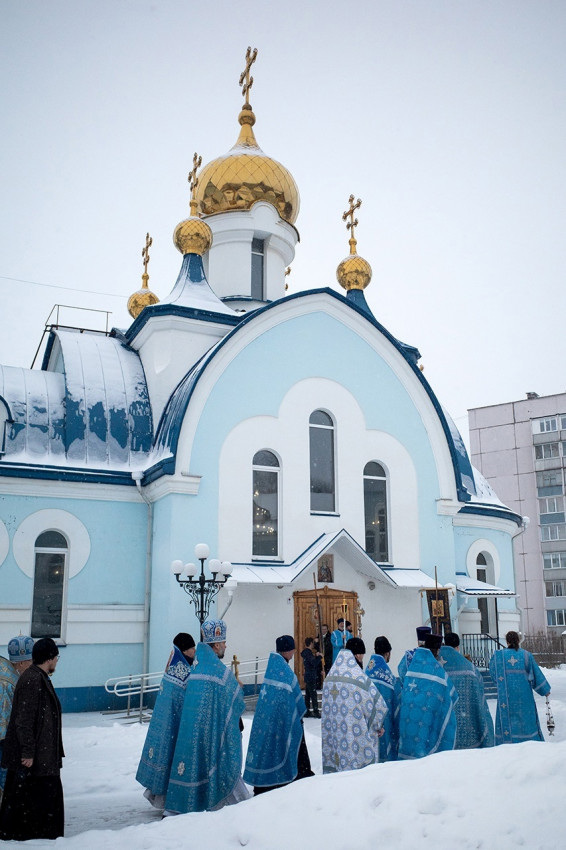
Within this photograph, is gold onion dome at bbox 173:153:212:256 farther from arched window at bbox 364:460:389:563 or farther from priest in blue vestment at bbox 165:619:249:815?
priest in blue vestment at bbox 165:619:249:815

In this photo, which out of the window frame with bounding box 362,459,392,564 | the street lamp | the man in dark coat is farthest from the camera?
the window frame with bounding box 362,459,392,564

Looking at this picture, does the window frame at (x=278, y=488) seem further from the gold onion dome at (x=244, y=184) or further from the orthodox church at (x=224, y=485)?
the gold onion dome at (x=244, y=184)

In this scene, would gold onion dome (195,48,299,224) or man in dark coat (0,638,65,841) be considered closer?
A: man in dark coat (0,638,65,841)

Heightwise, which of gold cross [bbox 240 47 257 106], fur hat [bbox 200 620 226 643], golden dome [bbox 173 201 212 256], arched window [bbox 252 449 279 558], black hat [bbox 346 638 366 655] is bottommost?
black hat [bbox 346 638 366 655]

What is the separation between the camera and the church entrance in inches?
512

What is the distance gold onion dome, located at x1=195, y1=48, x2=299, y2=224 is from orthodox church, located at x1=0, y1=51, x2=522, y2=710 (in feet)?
4.40

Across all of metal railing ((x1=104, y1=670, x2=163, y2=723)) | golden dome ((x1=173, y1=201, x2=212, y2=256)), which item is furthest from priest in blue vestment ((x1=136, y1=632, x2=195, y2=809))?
golden dome ((x1=173, y1=201, x2=212, y2=256))

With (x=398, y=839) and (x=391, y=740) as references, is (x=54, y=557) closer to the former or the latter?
(x=391, y=740)

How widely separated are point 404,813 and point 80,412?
11024mm

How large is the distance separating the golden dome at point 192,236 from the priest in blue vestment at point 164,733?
11.3 metres

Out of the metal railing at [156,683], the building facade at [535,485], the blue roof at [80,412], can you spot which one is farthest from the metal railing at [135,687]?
the building facade at [535,485]

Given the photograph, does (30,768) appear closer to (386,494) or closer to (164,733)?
(164,733)

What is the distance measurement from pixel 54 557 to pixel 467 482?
29.7 feet

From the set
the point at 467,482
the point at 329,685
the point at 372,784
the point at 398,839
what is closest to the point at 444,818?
the point at 398,839
